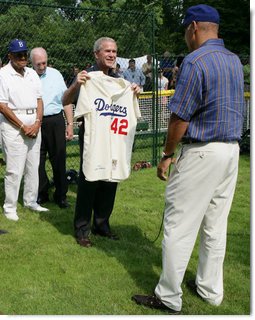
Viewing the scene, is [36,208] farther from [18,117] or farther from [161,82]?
[161,82]

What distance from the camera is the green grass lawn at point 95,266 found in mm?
3912

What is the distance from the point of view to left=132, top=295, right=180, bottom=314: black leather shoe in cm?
380

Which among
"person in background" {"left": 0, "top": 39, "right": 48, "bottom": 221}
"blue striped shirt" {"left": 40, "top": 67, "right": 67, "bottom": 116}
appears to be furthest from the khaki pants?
"blue striped shirt" {"left": 40, "top": 67, "right": 67, "bottom": 116}

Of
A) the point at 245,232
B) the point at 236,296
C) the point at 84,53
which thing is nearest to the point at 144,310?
the point at 236,296

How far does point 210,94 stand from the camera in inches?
136

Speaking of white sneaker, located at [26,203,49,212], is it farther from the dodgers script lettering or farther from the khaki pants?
the dodgers script lettering

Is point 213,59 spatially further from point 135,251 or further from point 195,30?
point 135,251

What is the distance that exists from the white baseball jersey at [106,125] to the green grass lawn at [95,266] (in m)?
0.79

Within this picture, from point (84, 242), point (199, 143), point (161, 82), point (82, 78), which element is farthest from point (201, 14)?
point (161, 82)

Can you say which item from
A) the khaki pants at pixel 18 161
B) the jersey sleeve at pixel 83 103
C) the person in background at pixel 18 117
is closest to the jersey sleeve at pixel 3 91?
the person in background at pixel 18 117

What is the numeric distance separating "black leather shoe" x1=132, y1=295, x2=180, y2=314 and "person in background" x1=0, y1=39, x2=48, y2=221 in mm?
2689

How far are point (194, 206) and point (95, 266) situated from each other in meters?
1.49

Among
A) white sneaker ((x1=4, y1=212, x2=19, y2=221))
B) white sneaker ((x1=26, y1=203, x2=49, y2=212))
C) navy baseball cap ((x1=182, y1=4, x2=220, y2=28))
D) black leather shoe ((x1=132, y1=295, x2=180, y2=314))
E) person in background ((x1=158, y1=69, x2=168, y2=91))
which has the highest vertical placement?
person in background ((x1=158, y1=69, x2=168, y2=91))

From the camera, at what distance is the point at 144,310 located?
383cm
